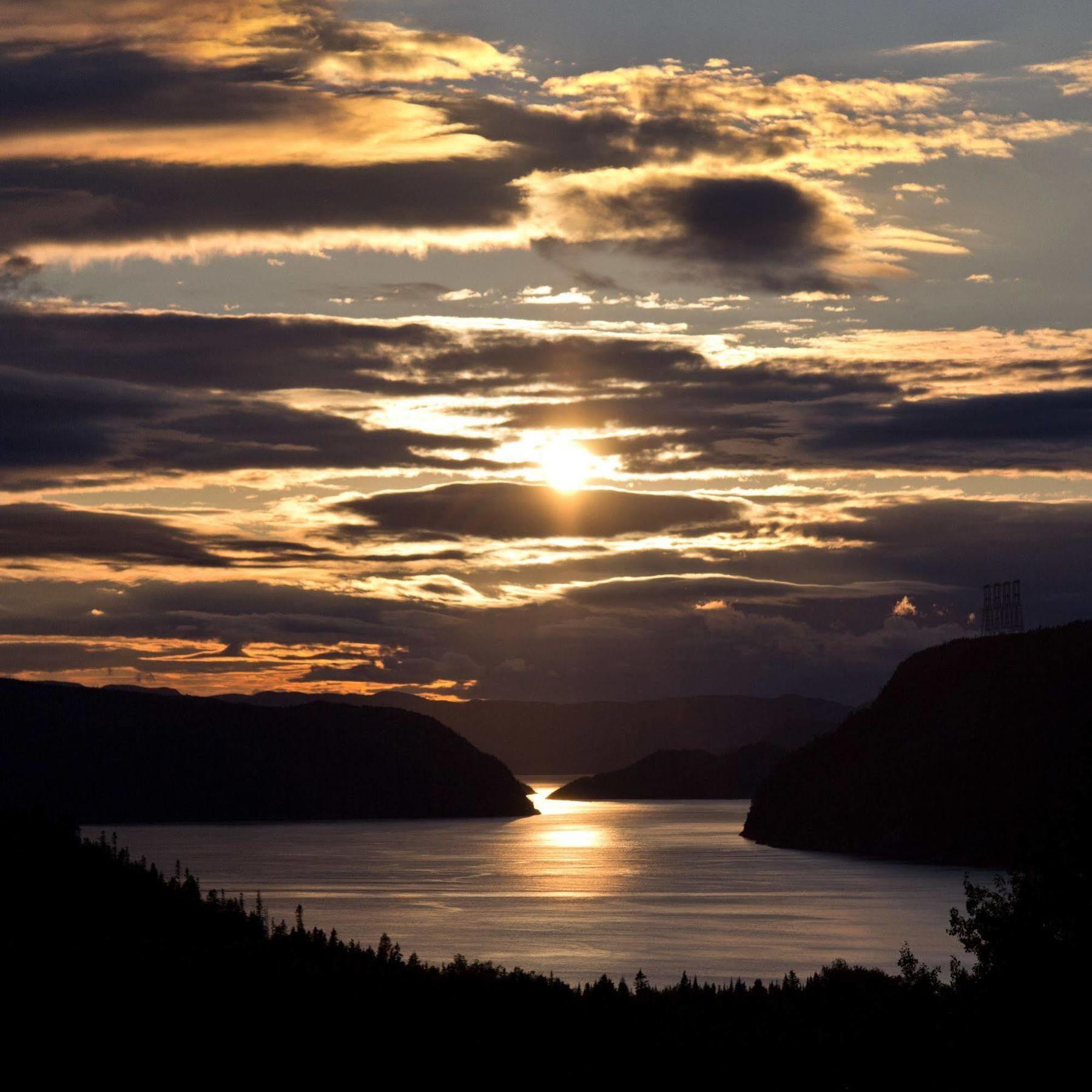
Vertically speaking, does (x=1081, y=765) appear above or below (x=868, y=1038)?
above

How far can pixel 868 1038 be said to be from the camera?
88.4 meters

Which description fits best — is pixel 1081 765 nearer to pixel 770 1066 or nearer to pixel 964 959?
pixel 770 1066

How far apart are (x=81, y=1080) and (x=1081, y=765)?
53.6 meters

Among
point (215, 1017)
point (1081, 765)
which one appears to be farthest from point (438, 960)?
point (1081, 765)

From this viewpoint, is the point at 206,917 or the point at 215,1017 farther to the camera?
the point at 206,917

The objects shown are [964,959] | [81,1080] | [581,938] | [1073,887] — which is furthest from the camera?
[581,938]

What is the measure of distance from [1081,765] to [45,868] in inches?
5162

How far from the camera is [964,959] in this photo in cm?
16038

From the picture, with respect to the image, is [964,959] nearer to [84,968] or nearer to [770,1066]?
[770,1066]

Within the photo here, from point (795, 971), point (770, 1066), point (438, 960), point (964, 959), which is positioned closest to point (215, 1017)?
point (770, 1066)

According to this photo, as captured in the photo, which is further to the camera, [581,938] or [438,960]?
[581,938]

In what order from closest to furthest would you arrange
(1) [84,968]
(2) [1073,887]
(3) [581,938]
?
1. (2) [1073,887]
2. (1) [84,968]
3. (3) [581,938]

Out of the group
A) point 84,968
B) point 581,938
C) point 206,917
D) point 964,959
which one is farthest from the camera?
point 581,938

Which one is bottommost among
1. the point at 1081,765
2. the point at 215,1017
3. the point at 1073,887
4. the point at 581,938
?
the point at 581,938
